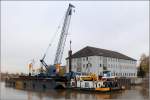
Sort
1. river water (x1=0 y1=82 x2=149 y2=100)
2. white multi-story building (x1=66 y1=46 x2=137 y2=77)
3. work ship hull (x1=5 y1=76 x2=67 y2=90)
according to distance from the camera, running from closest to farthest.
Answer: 1. river water (x1=0 y1=82 x2=149 y2=100)
2. work ship hull (x1=5 y1=76 x2=67 y2=90)
3. white multi-story building (x1=66 y1=46 x2=137 y2=77)

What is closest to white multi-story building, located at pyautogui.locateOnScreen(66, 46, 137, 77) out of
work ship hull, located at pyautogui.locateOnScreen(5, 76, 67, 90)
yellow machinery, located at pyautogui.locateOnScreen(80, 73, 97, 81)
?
work ship hull, located at pyautogui.locateOnScreen(5, 76, 67, 90)

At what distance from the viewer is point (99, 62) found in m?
71.1

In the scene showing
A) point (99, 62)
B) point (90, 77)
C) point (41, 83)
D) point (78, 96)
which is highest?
point (99, 62)

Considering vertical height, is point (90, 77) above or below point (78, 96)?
above

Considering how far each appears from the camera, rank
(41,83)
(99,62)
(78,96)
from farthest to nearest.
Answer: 1. (99,62)
2. (41,83)
3. (78,96)

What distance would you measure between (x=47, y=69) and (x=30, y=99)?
77.0 ft

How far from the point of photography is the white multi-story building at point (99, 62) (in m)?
70.8

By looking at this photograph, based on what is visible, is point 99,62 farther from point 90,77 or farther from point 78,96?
point 78,96

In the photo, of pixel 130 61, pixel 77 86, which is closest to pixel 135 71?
pixel 130 61

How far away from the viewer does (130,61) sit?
87.6 m

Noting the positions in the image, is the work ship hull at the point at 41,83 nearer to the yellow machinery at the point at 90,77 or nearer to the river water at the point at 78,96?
the yellow machinery at the point at 90,77

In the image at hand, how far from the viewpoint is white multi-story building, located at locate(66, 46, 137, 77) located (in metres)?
70.8

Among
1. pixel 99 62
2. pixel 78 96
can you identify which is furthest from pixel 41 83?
pixel 99 62

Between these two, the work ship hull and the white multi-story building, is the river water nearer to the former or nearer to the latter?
the work ship hull
